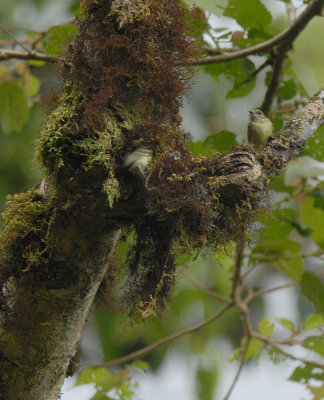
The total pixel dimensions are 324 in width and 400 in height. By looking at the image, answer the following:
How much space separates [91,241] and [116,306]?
770mm

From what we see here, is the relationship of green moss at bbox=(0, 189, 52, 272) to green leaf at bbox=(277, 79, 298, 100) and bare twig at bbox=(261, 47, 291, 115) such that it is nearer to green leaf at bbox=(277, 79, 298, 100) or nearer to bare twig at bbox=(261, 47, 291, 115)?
bare twig at bbox=(261, 47, 291, 115)

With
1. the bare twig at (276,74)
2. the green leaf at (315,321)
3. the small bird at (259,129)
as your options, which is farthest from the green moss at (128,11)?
the green leaf at (315,321)

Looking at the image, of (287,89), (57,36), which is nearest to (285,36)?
(287,89)

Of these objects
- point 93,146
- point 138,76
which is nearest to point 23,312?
point 93,146

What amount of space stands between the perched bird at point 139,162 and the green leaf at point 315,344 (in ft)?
6.89

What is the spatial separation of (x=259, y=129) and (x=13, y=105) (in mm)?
2077

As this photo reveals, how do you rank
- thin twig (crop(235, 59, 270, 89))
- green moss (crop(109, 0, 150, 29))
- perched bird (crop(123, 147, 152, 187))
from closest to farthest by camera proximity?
perched bird (crop(123, 147, 152, 187)) < green moss (crop(109, 0, 150, 29)) < thin twig (crop(235, 59, 270, 89))

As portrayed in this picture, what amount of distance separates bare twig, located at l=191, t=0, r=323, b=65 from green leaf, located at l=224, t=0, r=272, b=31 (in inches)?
5.4

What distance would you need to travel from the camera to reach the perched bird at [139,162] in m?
1.95

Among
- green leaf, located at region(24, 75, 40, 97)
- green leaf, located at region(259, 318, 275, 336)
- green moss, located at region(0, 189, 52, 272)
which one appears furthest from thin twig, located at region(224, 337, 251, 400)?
green leaf, located at region(24, 75, 40, 97)

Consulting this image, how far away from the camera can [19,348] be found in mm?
2057

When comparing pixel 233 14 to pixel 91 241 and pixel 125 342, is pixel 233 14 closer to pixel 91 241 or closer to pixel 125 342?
pixel 91 241

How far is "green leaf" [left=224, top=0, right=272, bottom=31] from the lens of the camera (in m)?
3.49

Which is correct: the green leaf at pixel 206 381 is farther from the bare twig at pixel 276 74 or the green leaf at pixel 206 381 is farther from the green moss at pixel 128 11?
the green moss at pixel 128 11
